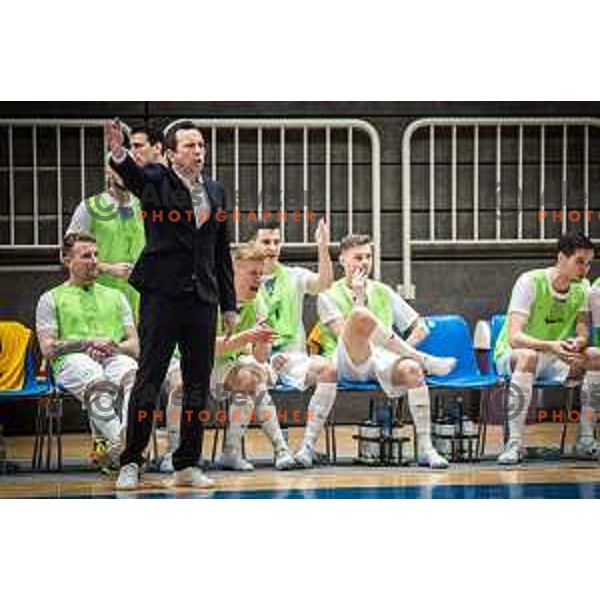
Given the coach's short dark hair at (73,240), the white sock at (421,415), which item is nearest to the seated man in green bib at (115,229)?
Result: the coach's short dark hair at (73,240)

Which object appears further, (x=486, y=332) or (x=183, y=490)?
(x=486, y=332)

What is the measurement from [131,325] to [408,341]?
1.43m

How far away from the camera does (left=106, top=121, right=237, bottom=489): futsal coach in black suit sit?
7.72 metres

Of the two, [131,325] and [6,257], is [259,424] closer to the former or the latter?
[131,325]

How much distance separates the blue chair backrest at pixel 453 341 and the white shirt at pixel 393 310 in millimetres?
111

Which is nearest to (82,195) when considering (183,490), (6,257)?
(6,257)

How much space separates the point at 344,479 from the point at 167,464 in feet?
2.89

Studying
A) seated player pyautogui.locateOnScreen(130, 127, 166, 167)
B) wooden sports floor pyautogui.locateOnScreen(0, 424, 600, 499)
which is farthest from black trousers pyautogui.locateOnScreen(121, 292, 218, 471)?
seated player pyautogui.locateOnScreen(130, 127, 166, 167)

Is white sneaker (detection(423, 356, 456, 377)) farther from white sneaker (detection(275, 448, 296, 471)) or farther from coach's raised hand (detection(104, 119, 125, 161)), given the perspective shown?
coach's raised hand (detection(104, 119, 125, 161))

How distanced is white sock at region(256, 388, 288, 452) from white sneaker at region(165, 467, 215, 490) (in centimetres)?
38

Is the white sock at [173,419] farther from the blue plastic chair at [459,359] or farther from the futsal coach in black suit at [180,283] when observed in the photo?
the blue plastic chair at [459,359]

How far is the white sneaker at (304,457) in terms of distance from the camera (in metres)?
7.96

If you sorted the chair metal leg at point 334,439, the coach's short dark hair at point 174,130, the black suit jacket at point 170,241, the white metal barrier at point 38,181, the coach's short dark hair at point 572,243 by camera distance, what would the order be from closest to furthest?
the black suit jacket at point 170,241
the coach's short dark hair at point 174,130
the white metal barrier at point 38,181
the chair metal leg at point 334,439
the coach's short dark hair at point 572,243
